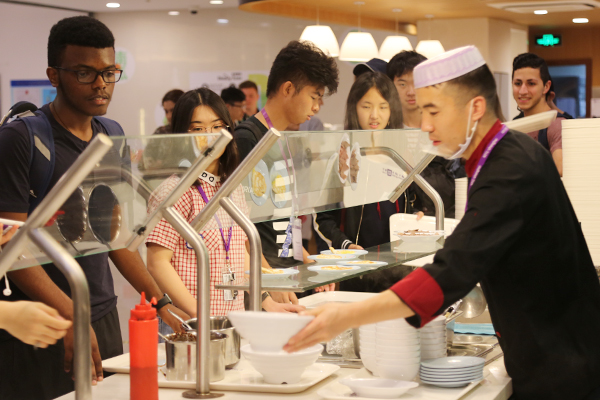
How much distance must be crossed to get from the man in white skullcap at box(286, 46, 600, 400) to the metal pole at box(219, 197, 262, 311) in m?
→ 0.51

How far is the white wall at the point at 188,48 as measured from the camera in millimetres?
11656

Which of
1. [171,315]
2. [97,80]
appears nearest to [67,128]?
[97,80]

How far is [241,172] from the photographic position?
174cm

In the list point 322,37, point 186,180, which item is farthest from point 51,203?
point 322,37

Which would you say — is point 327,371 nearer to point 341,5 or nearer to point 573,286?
point 573,286

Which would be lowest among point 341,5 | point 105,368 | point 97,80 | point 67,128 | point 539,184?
point 105,368

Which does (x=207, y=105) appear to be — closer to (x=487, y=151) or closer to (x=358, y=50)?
(x=487, y=151)

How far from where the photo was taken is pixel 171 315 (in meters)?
2.04

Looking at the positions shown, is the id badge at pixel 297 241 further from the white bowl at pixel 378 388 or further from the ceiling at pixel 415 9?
the ceiling at pixel 415 9

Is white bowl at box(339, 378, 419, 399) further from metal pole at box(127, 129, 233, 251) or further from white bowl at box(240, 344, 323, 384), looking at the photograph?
metal pole at box(127, 129, 233, 251)

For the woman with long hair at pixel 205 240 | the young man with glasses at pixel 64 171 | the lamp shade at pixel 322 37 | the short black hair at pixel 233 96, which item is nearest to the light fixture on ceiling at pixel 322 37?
the lamp shade at pixel 322 37

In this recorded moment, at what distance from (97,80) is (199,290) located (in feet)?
3.25

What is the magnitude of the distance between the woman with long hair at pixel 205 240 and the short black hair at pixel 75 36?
0.34m

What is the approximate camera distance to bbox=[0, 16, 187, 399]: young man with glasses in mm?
2152
